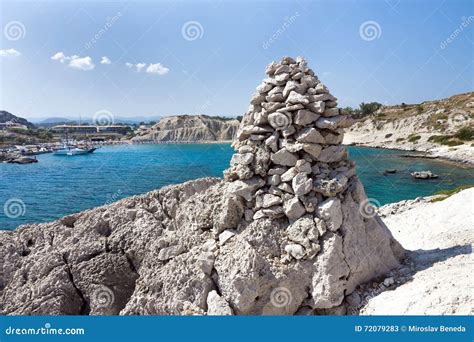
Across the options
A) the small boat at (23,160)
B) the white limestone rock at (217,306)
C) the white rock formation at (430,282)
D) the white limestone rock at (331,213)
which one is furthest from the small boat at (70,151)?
the white limestone rock at (331,213)

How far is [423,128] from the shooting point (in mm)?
92312

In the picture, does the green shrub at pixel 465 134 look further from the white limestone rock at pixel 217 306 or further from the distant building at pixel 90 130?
the distant building at pixel 90 130

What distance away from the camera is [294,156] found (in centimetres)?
898

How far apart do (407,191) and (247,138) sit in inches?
1445

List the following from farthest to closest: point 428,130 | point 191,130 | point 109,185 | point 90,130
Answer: point 191,130 < point 90,130 < point 428,130 < point 109,185

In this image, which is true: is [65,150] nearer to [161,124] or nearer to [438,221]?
[161,124]

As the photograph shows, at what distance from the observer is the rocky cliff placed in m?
8.16

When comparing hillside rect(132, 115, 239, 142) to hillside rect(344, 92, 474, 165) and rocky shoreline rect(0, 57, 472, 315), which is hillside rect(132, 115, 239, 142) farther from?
rocky shoreline rect(0, 57, 472, 315)

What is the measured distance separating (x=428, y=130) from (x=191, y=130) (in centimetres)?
10829

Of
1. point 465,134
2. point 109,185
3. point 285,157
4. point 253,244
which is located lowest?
point 109,185

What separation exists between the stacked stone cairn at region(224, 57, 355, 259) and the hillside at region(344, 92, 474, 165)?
6037 cm

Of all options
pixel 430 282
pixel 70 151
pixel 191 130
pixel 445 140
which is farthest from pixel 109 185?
pixel 191 130

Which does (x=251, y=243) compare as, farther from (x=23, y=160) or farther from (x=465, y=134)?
(x=23, y=160)

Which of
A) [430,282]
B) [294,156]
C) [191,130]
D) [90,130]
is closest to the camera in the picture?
[430,282]
